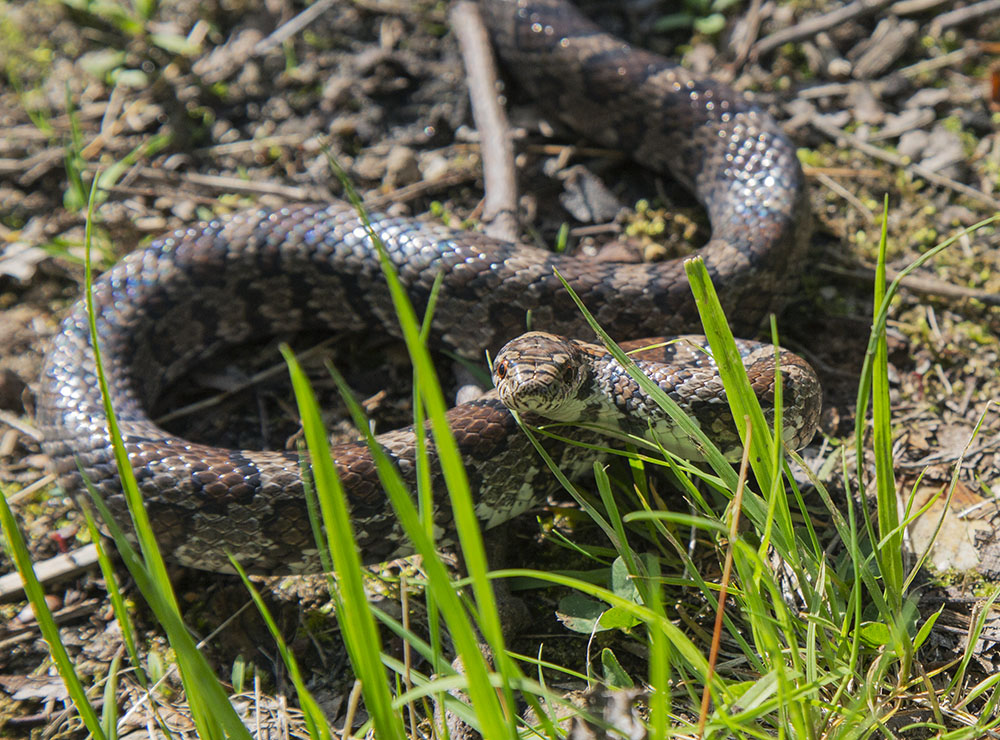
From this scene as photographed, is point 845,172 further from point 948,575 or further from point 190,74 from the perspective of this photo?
point 190,74

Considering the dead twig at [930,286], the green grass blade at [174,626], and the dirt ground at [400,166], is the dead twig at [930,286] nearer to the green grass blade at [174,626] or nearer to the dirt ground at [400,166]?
the dirt ground at [400,166]

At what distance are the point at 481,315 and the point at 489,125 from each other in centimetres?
188

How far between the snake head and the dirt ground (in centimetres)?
87

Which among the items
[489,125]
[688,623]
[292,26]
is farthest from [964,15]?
[688,623]

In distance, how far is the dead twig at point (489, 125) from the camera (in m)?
6.14

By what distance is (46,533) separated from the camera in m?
5.08

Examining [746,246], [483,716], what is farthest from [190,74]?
[483,716]

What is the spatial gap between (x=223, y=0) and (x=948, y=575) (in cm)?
725

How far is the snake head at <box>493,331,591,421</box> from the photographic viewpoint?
4078mm

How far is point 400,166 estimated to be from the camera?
667 centimetres

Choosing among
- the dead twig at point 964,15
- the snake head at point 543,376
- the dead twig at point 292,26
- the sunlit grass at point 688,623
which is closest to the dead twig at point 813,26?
the dead twig at point 964,15

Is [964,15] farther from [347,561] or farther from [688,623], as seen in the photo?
[347,561]

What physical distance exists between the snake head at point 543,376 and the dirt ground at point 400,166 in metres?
0.87

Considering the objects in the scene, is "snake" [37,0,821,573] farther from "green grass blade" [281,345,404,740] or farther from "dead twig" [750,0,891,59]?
"green grass blade" [281,345,404,740]
